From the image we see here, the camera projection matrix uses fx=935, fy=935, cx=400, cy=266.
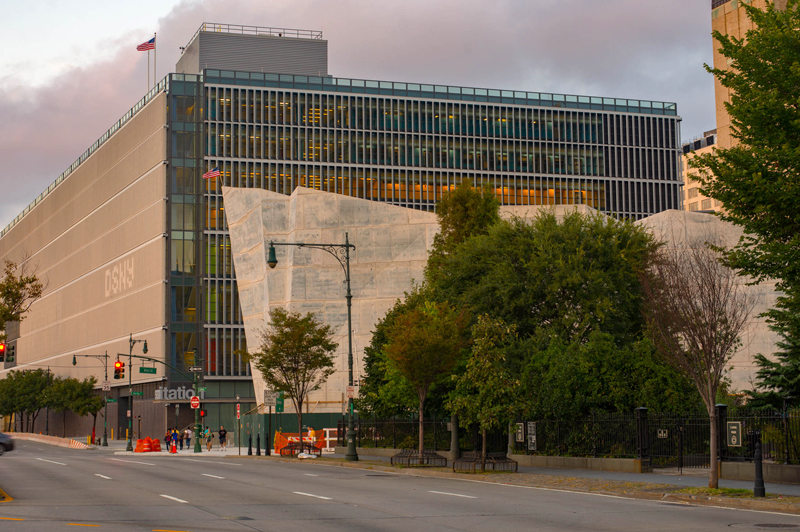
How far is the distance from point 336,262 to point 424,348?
36.6 metres

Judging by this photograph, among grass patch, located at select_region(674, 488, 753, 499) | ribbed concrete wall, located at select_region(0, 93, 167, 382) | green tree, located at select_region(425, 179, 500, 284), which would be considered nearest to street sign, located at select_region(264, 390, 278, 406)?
green tree, located at select_region(425, 179, 500, 284)

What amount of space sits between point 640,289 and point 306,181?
67994mm

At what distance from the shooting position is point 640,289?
42.1 meters

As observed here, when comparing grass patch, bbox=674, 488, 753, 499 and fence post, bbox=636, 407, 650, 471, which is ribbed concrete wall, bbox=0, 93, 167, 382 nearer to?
fence post, bbox=636, 407, 650, 471

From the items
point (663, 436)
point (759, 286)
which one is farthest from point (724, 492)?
point (759, 286)

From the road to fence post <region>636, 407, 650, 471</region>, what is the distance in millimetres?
5707

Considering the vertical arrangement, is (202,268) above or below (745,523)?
above

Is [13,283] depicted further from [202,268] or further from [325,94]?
[325,94]

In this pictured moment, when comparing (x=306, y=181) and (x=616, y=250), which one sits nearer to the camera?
(x=616, y=250)

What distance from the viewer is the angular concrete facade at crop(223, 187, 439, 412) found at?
71188mm

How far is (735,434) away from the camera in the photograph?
23859mm

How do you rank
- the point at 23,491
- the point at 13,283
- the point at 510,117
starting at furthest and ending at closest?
the point at 510,117
the point at 13,283
the point at 23,491

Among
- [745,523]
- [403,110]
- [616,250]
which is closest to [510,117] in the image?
[403,110]

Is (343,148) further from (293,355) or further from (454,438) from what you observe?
(454,438)
